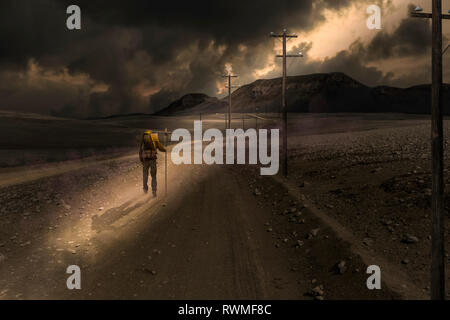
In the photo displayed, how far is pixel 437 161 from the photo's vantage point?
6.28 m

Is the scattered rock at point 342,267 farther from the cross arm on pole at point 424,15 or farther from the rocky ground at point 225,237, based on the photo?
the cross arm on pole at point 424,15

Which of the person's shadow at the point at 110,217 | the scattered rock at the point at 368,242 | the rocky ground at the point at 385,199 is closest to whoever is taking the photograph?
the rocky ground at the point at 385,199

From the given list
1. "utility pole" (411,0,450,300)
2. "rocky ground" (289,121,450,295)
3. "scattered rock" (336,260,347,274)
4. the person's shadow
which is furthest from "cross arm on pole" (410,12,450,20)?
the person's shadow

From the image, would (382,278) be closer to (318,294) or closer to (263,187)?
(318,294)

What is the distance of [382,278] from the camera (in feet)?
23.3

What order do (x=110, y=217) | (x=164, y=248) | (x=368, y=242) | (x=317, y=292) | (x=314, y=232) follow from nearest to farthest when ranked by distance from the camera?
1. (x=317, y=292)
2. (x=368, y=242)
3. (x=164, y=248)
4. (x=314, y=232)
5. (x=110, y=217)

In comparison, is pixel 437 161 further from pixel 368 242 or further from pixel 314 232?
pixel 314 232

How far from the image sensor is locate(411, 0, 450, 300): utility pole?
619 cm

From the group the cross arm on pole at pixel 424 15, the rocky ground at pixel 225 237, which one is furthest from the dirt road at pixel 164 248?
the cross arm on pole at pixel 424 15

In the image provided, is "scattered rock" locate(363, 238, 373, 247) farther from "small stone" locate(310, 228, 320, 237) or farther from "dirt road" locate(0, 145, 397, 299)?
"small stone" locate(310, 228, 320, 237)

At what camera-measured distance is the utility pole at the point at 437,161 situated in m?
6.19

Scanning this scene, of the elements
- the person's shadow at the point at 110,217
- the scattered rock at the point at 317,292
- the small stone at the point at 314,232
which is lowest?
the scattered rock at the point at 317,292

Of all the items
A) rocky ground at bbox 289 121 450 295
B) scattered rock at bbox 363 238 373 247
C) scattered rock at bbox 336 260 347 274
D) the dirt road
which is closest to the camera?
the dirt road

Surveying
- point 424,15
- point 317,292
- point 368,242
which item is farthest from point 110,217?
point 424,15
